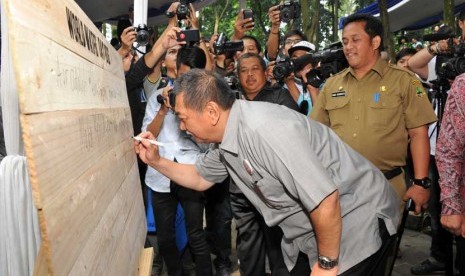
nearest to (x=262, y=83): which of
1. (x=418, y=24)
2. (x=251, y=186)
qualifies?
(x=251, y=186)

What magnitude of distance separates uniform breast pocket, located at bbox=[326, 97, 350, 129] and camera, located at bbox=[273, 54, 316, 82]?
664mm

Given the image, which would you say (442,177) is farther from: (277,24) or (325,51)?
(277,24)

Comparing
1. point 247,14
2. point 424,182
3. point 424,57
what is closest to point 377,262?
point 424,182

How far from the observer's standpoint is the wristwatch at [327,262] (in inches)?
73.0

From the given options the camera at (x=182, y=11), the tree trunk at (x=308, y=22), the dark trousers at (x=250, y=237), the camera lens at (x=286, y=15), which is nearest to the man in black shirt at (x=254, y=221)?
the dark trousers at (x=250, y=237)

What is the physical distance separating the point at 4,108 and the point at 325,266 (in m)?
1.38

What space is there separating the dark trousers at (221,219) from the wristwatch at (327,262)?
1980 mm

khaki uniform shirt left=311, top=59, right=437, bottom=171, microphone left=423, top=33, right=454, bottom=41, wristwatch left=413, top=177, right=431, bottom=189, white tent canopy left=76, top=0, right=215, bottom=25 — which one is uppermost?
white tent canopy left=76, top=0, right=215, bottom=25

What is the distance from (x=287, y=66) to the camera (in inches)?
143

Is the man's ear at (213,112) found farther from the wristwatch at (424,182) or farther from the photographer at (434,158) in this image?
the photographer at (434,158)

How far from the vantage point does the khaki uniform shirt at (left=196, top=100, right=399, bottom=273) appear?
172 centimetres

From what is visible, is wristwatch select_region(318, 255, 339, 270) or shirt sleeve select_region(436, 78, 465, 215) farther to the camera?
shirt sleeve select_region(436, 78, 465, 215)

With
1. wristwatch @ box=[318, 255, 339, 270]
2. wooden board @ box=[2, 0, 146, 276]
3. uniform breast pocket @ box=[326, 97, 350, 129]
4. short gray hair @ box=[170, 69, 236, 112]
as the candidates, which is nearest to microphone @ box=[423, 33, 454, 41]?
uniform breast pocket @ box=[326, 97, 350, 129]

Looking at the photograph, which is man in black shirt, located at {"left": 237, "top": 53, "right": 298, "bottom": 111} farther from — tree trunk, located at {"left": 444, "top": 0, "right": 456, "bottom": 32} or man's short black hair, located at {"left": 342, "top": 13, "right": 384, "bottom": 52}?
tree trunk, located at {"left": 444, "top": 0, "right": 456, "bottom": 32}
